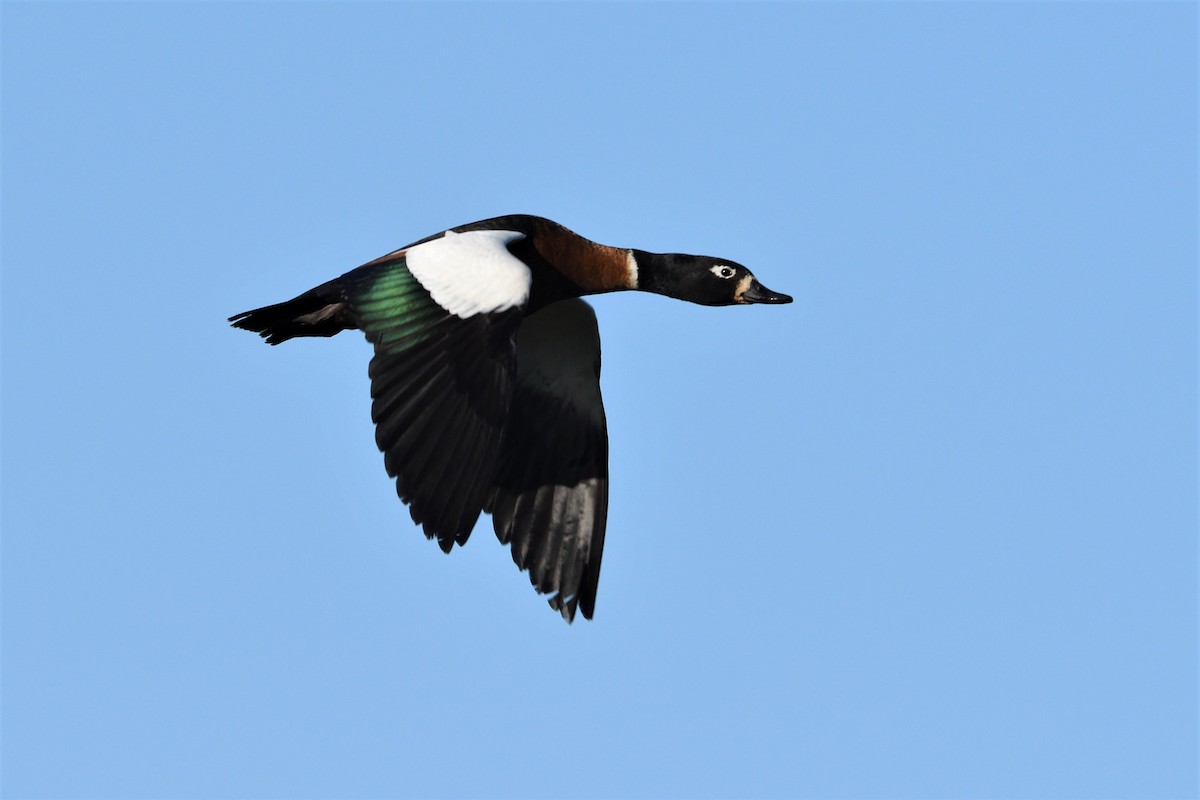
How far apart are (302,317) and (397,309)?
1.41m

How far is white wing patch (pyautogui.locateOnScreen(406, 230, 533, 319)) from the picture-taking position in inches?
483

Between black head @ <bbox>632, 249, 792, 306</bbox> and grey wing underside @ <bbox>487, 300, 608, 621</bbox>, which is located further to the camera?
black head @ <bbox>632, 249, 792, 306</bbox>

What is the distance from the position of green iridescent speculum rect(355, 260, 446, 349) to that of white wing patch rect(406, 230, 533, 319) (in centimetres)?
7

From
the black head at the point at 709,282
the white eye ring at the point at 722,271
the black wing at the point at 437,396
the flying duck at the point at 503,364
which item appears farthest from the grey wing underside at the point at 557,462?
the black wing at the point at 437,396

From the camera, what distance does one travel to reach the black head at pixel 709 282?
15008 millimetres

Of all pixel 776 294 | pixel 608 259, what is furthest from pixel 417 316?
pixel 776 294

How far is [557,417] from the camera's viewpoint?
15.5m

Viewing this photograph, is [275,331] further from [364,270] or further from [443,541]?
[443,541]

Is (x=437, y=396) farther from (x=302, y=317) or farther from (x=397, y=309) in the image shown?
(x=302, y=317)

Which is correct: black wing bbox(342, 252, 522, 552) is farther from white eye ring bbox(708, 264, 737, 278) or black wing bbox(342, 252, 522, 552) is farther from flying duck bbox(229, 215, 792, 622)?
white eye ring bbox(708, 264, 737, 278)

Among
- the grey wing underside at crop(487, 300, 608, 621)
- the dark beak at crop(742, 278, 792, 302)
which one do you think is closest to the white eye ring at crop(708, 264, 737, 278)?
the dark beak at crop(742, 278, 792, 302)

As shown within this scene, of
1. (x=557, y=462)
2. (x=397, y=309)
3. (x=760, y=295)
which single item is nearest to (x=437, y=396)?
(x=397, y=309)

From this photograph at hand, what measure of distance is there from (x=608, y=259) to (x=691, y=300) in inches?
36.0

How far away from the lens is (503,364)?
12.0m
